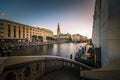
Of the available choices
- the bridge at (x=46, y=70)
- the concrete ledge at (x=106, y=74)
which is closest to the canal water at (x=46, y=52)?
the bridge at (x=46, y=70)

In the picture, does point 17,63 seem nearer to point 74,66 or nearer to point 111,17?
point 74,66

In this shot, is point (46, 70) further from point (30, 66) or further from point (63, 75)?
point (30, 66)

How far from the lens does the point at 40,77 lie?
7.96m

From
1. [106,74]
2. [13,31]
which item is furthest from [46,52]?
[13,31]

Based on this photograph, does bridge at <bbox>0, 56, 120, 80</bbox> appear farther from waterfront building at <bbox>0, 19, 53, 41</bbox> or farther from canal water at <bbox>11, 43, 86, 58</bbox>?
waterfront building at <bbox>0, 19, 53, 41</bbox>

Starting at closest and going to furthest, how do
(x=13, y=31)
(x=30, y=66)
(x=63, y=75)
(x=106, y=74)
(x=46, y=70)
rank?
(x=106, y=74) < (x=30, y=66) < (x=46, y=70) < (x=63, y=75) < (x=13, y=31)

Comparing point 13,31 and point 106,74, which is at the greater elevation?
point 13,31

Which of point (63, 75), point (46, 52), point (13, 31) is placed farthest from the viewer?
point (13, 31)

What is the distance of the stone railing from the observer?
221 inches

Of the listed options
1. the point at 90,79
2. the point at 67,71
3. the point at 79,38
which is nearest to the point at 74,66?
the point at 67,71

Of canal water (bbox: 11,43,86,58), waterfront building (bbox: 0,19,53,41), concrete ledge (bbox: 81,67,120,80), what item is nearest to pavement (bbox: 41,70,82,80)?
concrete ledge (bbox: 81,67,120,80)

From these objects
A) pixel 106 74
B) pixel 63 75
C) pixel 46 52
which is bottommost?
pixel 46 52

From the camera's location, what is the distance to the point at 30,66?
7.07 m

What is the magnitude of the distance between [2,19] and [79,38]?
16259cm
